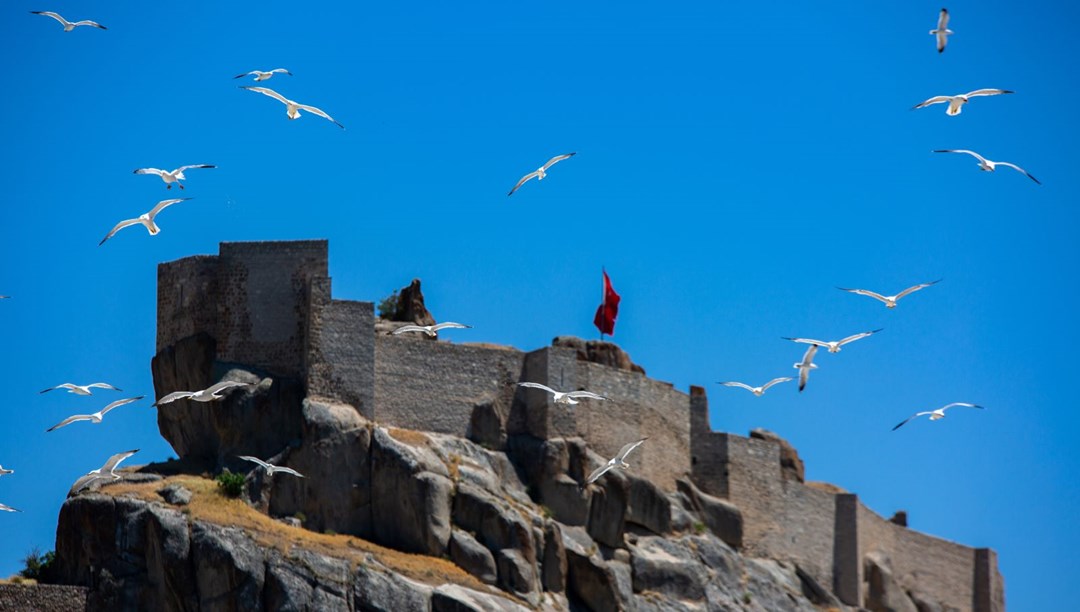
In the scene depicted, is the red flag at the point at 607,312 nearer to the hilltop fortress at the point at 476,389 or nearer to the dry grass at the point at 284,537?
the hilltop fortress at the point at 476,389

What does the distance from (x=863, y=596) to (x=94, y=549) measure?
40022 millimetres

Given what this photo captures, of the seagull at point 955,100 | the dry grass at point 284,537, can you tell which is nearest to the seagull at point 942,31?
the seagull at point 955,100

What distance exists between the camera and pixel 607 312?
312 ft

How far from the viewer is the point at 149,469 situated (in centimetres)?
7750

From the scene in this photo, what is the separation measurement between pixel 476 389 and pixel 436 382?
6.47 feet

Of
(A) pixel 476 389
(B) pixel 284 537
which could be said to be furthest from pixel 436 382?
(B) pixel 284 537

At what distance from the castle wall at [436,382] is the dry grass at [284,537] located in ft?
21.4

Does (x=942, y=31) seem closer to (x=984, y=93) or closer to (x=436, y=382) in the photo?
(x=984, y=93)

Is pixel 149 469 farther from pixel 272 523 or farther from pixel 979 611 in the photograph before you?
pixel 979 611

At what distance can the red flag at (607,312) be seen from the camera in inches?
3735

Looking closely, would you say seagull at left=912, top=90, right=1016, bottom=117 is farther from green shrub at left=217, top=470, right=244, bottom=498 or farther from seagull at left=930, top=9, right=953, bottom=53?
green shrub at left=217, top=470, right=244, bottom=498

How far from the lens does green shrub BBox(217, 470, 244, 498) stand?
2955 inches

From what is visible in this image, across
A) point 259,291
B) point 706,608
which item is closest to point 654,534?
point 706,608

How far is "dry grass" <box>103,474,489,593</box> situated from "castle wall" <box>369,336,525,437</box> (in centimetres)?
654
